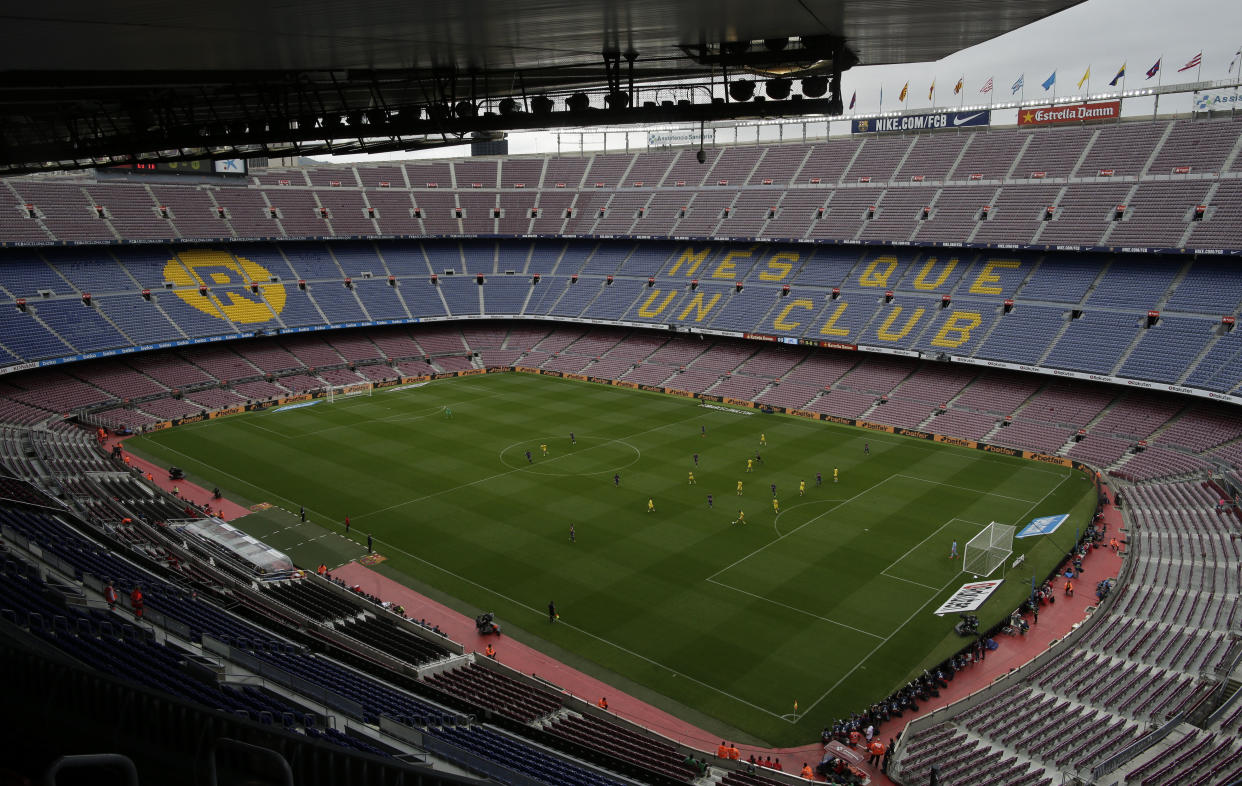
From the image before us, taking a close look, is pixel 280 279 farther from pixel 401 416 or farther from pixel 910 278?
pixel 910 278

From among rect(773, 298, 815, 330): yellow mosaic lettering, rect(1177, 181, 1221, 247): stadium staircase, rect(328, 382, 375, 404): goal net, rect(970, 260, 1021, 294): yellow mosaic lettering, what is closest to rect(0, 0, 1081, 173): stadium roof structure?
rect(328, 382, 375, 404): goal net

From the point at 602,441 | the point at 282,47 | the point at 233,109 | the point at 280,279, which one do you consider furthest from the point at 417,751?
the point at 280,279

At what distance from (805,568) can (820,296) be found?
33.6 metres

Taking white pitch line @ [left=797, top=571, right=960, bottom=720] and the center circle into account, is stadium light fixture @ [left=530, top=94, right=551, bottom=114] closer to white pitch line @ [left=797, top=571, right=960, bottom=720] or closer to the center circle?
white pitch line @ [left=797, top=571, right=960, bottom=720]

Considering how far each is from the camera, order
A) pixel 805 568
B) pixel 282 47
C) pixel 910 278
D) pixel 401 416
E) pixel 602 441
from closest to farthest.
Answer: pixel 282 47
pixel 805 568
pixel 602 441
pixel 401 416
pixel 910 278

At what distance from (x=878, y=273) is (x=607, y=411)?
22845 mm

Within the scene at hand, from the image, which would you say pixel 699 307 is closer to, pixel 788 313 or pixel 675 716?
pixel 788 313

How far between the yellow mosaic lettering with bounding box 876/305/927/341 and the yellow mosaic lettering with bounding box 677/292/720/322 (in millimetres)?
13756

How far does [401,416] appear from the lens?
170 ft

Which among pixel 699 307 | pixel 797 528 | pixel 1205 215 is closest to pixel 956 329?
pixel 1205 215

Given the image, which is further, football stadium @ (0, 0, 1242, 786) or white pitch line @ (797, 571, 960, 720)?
white pitch line @ (797, 571, 960, 720)

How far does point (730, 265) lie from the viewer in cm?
6681

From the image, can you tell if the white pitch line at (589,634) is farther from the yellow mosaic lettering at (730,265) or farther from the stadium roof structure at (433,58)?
the yellow mosaic lettering at (730,265)

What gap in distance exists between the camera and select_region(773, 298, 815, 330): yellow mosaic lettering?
193ft
